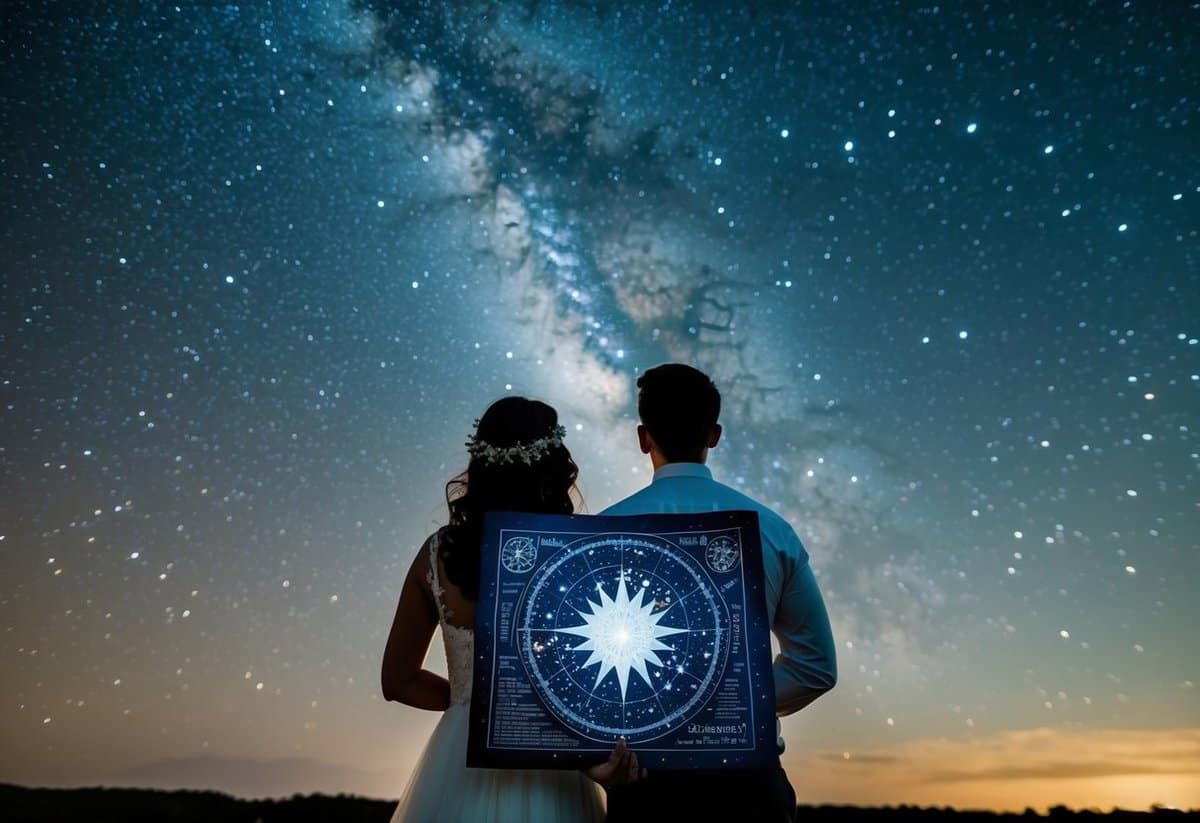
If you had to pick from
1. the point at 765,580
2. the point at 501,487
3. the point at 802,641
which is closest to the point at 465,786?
the point at 501,487

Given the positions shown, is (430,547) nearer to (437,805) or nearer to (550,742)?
(437,805)

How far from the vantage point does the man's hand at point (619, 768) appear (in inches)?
90.0

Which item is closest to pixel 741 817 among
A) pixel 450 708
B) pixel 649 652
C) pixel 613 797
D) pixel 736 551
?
pixel 613 797

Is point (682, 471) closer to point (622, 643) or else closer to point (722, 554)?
point (722, 554)

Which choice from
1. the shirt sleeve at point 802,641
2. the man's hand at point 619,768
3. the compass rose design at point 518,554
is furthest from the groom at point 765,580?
the compass rose design at point 518,554

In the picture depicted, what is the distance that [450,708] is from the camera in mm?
3652

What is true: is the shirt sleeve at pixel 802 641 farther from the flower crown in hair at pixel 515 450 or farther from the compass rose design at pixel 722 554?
the flower crown in hair at pixel 515 450

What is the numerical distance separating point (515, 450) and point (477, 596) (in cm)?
65

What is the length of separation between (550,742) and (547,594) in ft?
1.37

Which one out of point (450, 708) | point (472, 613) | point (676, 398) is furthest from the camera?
point (450, 708)

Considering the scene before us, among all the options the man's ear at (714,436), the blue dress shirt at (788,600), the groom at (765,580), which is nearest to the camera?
the groom at (765,580)

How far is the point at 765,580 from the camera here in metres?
2.58

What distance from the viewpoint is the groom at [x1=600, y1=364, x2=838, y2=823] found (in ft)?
8.05

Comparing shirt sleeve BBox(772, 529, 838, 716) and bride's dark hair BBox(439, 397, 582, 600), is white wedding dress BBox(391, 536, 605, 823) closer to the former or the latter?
bride's dark hair BBox(439, 397, 582, 600)
